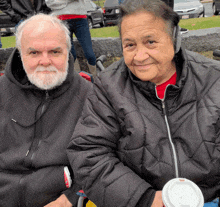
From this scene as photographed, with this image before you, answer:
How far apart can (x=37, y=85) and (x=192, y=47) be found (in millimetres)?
3034

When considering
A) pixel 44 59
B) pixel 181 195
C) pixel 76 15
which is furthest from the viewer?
pixel 76 15

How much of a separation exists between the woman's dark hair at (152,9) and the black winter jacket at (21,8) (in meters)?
2.22

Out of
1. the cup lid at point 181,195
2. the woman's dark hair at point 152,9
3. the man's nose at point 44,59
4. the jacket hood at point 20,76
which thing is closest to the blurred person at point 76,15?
the jacket hood at point 20,76

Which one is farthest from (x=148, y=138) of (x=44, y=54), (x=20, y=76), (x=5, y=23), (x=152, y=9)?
(x=5, y=23)

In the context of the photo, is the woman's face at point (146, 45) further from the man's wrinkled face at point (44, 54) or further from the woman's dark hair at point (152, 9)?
the man's wrinkled face at point (44, 54)

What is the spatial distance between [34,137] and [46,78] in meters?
0.51

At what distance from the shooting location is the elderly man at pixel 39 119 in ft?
5.48

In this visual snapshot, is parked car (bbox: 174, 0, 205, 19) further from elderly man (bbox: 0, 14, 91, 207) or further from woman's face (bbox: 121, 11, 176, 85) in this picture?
woman's face (bbox: 121, 11, 176, 85)

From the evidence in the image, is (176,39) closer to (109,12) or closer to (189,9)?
(189,9)

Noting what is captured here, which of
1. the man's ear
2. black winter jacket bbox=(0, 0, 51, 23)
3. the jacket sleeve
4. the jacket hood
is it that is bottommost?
the jacket sleeve

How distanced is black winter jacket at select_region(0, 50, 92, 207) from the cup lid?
900 millimetres

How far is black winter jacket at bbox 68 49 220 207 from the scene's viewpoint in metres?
1.28

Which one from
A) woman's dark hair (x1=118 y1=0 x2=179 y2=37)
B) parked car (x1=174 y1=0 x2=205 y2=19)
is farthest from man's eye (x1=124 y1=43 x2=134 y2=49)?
parked car (x1=174 y1=0 x2=205 y2=19)

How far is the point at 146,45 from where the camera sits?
4.30 ft
